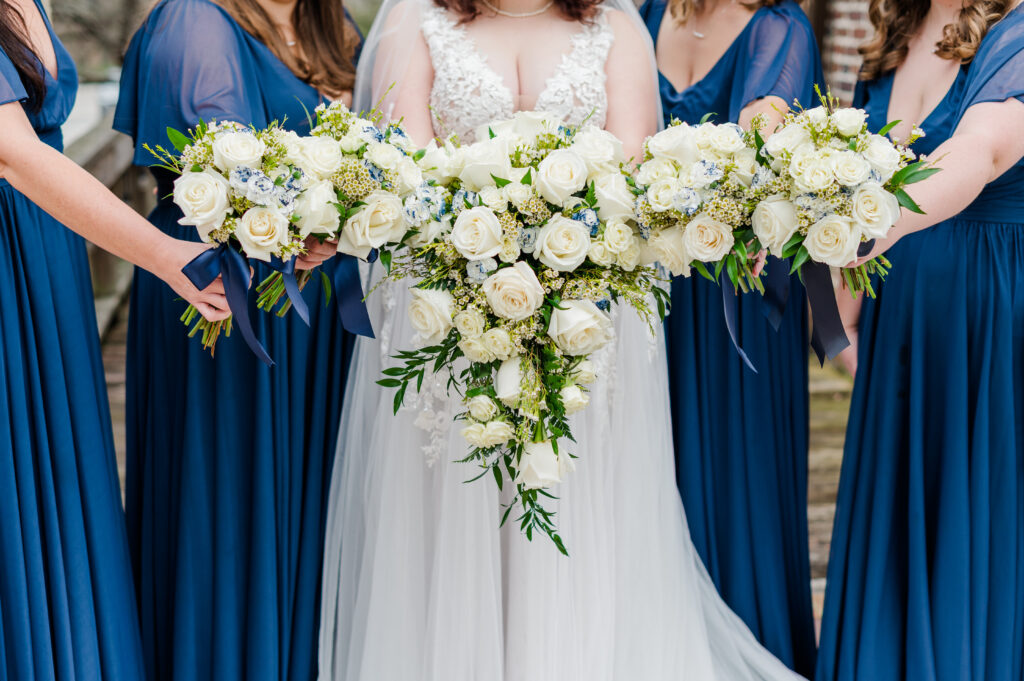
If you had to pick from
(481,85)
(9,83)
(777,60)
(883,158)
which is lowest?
(883,158)

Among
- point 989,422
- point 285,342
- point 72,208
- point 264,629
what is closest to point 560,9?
point 285,342

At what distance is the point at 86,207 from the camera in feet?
7.45

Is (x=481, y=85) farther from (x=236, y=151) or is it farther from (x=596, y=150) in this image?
(x=236, y=151)

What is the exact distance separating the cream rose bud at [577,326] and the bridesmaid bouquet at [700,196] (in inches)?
7.9

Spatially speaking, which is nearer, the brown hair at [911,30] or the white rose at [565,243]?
the white rose at [565,243]

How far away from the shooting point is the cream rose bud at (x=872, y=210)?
1990 mm

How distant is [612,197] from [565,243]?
0.50ft

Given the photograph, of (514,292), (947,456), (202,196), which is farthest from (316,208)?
(947,456)

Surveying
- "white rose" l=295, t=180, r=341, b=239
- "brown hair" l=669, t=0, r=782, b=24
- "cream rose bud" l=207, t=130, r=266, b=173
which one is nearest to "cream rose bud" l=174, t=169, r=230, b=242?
"cream rose bud" l=207, t=130, r=266, b=173

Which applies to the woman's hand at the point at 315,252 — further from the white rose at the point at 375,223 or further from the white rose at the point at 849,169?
the white rose at the point at 849,169

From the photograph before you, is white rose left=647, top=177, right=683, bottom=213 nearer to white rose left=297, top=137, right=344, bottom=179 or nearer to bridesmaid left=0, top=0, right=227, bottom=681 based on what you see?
white rose left=297, top=137, right=344, bottom=179

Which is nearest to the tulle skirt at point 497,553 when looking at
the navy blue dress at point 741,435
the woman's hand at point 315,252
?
the navy blue dress at point 741,435

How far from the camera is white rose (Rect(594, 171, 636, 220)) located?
7.17 feet

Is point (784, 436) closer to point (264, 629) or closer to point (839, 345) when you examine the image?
point (839, 345)
